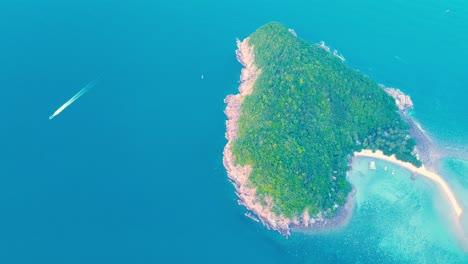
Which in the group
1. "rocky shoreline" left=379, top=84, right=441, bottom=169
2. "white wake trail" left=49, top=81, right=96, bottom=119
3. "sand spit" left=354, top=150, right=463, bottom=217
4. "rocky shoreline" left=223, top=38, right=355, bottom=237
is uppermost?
"rocky shoreline" left=379, top=84, right=441, bottom=169

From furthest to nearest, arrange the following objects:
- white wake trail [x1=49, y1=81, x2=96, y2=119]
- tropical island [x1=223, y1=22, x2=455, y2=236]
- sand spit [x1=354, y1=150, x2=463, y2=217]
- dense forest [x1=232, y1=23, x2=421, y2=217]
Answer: white wake trail [x1=49, y1=81, x2=96, y2=119] < sand spit [x1=354, y1=150, x2=463, y2=217] < dense forest [x1=232, y1=23, x2=421, y2=217] < tropical island [x1=223, y1=22, x2=455, y2=236]

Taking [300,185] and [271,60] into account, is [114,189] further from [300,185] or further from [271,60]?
[271,60]

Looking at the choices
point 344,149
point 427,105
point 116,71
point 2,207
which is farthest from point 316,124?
point 2,207

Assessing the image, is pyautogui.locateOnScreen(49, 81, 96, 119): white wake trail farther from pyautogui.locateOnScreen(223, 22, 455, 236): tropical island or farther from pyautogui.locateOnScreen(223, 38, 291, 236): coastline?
pyautogui.locateOnScreen(223, 22, 455, 236): tropical island

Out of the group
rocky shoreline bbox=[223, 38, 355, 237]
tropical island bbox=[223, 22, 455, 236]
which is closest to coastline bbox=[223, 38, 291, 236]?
rocky shoreline bbox=[223, 38, 355, 237]

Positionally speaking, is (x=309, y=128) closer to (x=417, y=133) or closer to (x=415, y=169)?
(x=415, y=169)
